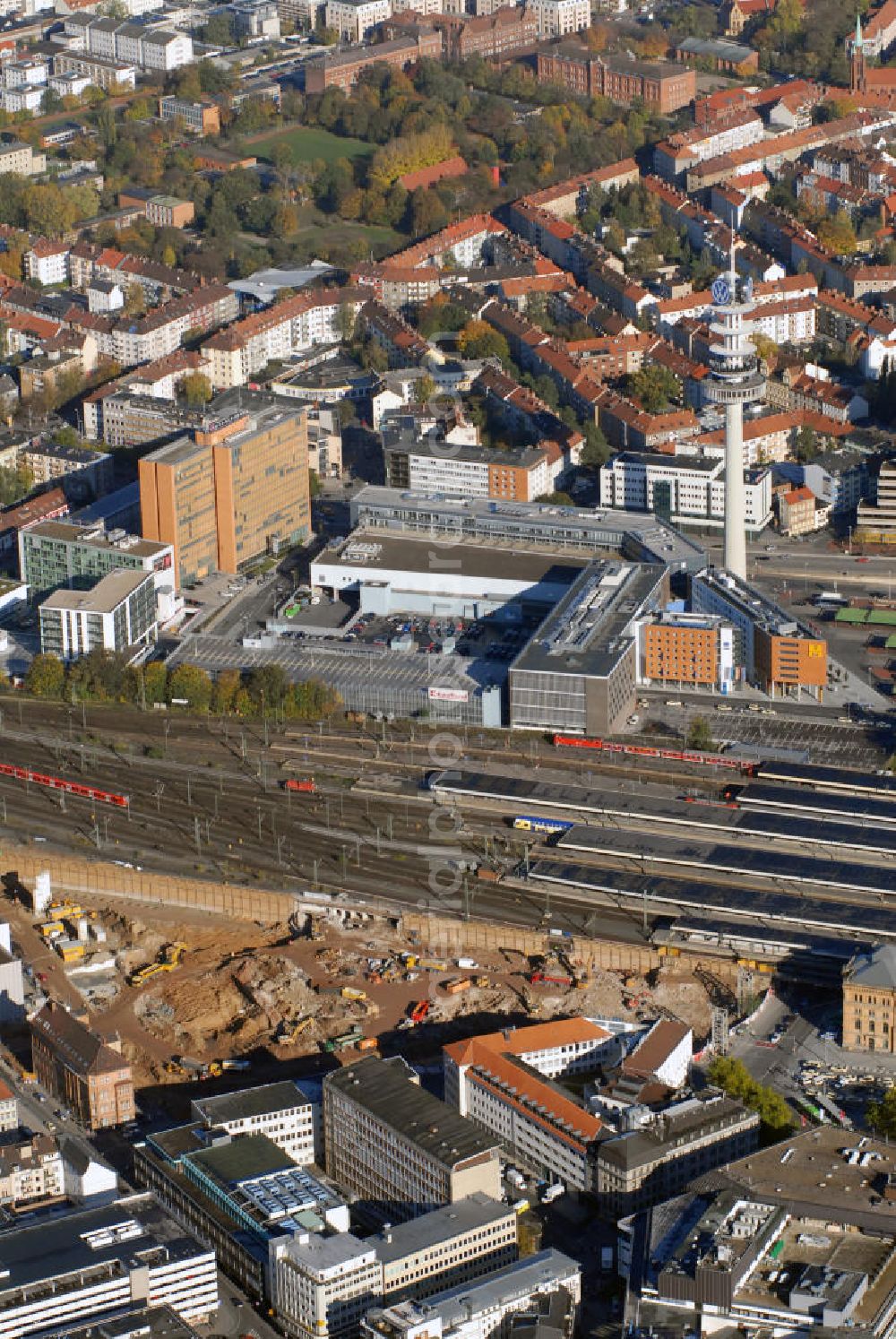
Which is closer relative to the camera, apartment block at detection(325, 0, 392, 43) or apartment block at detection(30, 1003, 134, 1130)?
apartment block at detection(30, 1003, 134, 1130)

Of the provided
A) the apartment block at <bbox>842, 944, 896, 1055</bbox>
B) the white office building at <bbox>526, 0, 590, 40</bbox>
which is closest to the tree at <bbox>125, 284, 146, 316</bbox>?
the white office building at <bbox>526, 0, 590, 40</bbox>

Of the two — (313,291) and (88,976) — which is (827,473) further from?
(88,976)

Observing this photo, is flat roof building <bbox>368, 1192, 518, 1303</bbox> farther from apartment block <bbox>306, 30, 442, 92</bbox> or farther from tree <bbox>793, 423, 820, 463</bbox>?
apartment block <bbox>306, 30, 442, 92</bbox>

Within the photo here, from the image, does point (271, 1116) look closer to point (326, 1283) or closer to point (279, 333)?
point (326, 1283)

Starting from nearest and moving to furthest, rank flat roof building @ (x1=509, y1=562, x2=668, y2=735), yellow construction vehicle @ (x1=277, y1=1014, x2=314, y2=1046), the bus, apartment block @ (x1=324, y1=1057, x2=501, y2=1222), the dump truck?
apartment block @ (x1=324, y1=1057, x2=501, y2=1222) → the dump truck → yellow construction vehicle @ (x1=277, y1=1014, x2=314, y2=1046) → flat roof building @ (x1=509, y1=562, x2=668, y2=735) → the bus

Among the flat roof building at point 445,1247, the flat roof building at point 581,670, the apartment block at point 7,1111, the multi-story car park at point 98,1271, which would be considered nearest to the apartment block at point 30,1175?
the apartment block at point 7,1111

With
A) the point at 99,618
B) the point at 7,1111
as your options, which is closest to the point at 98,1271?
the point at 7,1111
